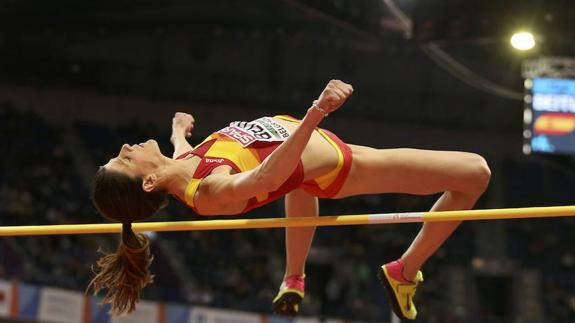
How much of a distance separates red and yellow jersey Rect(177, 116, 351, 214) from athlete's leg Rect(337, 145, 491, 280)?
7cm

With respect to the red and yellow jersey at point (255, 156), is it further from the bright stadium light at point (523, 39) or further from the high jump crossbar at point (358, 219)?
the bright stadium light at point (523, 39)

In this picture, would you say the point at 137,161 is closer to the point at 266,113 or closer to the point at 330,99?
the point at 330,99

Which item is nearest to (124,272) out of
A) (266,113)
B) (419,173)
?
(419,173)

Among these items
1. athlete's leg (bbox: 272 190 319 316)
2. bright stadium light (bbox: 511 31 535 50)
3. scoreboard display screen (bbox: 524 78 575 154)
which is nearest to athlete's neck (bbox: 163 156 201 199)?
athlete's leg (bbox: 272 190 319 316)

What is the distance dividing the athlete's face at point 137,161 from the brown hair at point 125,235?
0.09ft

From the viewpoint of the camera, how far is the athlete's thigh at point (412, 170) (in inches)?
154

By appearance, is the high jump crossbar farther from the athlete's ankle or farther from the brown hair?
the athlete's ankle

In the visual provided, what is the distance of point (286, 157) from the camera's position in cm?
349

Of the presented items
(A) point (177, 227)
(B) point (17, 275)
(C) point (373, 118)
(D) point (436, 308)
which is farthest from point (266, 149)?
(C) point (373, 118)

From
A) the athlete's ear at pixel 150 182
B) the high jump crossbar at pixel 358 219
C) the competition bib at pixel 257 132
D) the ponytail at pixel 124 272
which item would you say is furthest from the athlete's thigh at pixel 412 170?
the ponytail at pixel 124 272

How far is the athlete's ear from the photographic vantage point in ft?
12.6

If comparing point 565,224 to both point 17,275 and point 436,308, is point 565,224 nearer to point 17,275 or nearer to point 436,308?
point 436,308

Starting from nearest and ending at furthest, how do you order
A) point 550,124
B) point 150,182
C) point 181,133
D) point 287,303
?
point 150,182 → point 287,303 → point 181,133 → point 550,124

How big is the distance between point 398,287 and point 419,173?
2.21ft
